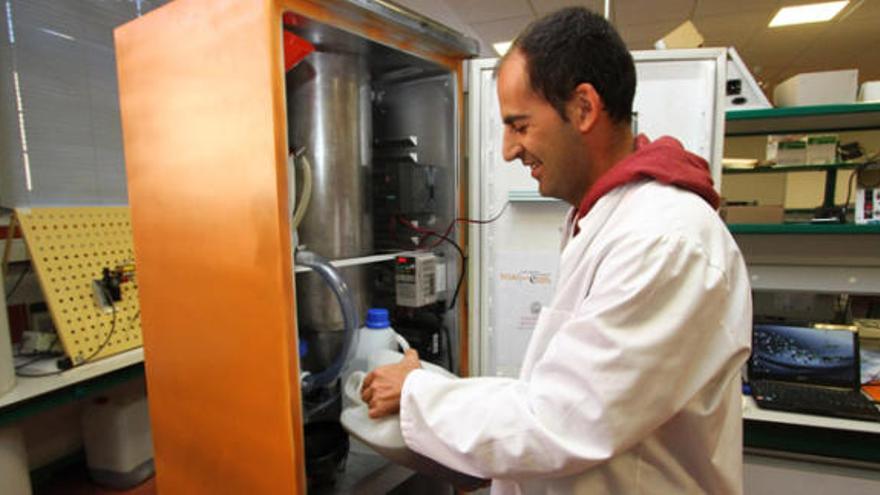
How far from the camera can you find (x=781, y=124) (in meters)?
1.78

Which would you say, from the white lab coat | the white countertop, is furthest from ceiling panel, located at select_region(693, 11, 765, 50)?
the white countertop

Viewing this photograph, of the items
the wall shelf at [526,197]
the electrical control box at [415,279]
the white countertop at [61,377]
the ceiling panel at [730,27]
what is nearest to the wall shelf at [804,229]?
the wall shelf at [526,197]

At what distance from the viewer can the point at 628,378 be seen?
1.79ft

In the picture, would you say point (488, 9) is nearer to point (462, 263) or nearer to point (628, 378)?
point (462, 263)

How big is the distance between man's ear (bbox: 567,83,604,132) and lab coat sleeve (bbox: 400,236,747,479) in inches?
8.4

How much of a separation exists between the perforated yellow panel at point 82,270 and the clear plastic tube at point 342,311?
1.08 metres

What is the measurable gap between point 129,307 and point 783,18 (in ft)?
16.9

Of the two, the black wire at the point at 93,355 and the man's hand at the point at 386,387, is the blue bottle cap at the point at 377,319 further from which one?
the black wire at the point at 93,355

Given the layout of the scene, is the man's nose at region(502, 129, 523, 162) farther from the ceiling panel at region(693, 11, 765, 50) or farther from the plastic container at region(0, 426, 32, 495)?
the ceiling panel at region(693, 11, 765, 50)

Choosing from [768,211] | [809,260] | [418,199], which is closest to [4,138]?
[418,199]

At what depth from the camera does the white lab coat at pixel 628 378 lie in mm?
549

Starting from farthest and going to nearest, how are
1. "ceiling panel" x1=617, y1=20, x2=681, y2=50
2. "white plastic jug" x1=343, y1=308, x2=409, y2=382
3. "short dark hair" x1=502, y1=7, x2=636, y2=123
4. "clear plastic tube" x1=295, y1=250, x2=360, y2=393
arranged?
"ceiling panel" x1=617, y1=20, x2=681, y2=50 < "white plastic jug" x1=343, y1=308, x2=409, y2=382 < "clear plastic tube" x1=295, y1=250, x2=360, y2=393 < "short dark hair" x1=502, y1=7, x2=636, y2=123

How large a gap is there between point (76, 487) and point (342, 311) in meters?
1.89

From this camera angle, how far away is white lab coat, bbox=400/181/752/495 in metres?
0.55
